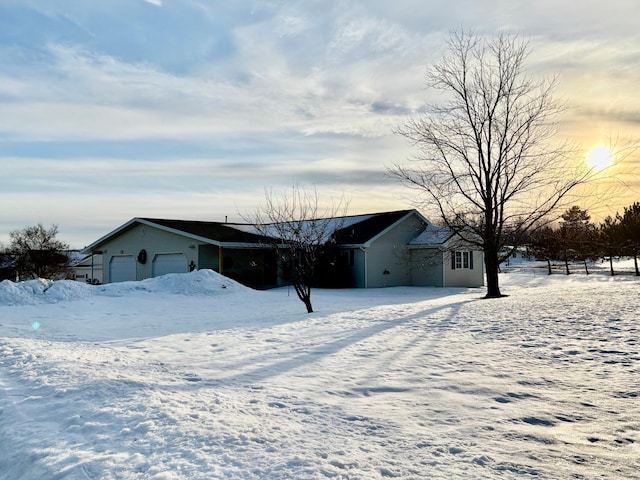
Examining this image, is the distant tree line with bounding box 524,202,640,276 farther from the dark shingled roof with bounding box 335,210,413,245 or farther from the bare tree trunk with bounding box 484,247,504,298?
the bare tree trunk with bounding box 484,247,504,298

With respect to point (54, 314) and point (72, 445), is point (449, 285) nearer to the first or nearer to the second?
point (54, 314)

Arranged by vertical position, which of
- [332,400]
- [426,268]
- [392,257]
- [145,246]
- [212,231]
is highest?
[212,231]

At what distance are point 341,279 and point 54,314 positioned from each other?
49.1ft

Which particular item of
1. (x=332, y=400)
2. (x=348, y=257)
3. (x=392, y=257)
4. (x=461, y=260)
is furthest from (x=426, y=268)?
(x=332, y=400)

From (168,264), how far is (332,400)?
73.7ft

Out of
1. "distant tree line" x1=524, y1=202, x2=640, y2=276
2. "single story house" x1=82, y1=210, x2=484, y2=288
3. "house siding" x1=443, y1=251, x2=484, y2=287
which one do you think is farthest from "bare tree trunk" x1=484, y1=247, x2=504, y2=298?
"distant tree line" x1=524, y1=202, x2=640, y2=276

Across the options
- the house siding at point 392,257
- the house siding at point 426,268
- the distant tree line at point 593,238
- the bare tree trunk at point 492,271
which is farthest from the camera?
the distant tree line at point 593,238

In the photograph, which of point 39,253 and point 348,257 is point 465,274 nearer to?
point 348,257

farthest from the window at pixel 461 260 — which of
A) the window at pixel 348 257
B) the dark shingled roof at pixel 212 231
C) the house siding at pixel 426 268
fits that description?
the dark shingled roof at pixel 212 231

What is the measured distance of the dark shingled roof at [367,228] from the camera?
85.4 feet

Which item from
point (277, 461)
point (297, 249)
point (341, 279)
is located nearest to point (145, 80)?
point (297, 249)

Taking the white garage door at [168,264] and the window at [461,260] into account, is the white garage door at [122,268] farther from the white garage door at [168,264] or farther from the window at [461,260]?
the window at [461,260]

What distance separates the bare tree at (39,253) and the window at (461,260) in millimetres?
35284

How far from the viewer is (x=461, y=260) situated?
2761cm
